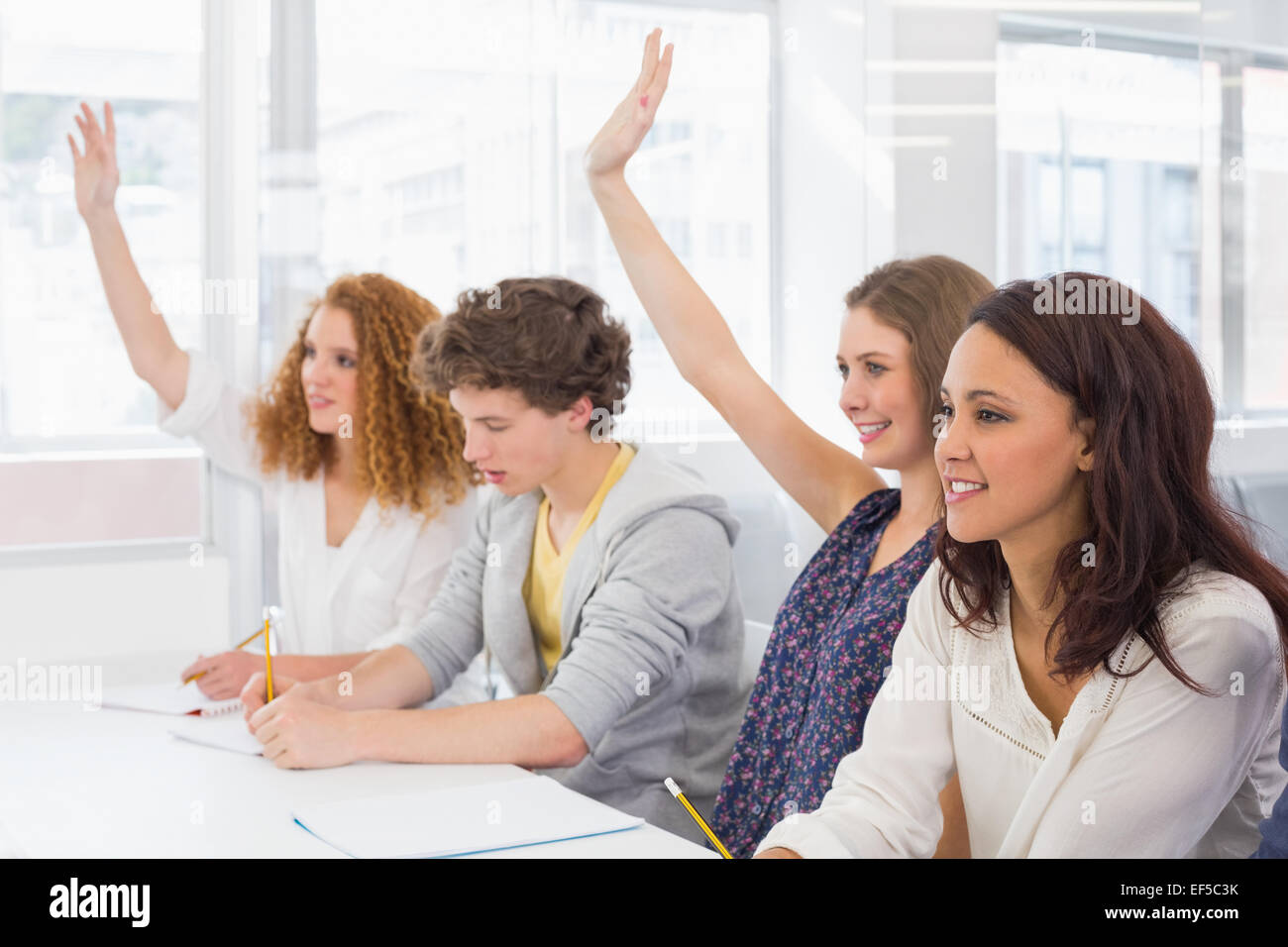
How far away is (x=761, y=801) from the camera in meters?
1.69

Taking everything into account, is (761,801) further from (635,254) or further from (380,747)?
(635,254)

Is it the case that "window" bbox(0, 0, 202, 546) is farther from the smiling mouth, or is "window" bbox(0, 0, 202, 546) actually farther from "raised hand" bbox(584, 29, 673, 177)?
the smiling mouth

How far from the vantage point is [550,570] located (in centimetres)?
192

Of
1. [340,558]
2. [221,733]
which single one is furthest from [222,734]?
[340,558]

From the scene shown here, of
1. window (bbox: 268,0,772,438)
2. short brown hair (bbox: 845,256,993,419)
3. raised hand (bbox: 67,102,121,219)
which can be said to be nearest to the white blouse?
short brown hair (bbox: 845,256,993,419)

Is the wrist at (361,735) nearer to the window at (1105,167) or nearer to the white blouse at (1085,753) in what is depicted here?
the white blouse at (1085,753)

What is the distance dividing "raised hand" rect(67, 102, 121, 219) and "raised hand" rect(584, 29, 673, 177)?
115 cm

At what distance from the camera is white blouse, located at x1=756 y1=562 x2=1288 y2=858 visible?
1065mm

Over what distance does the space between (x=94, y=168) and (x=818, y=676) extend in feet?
5.80

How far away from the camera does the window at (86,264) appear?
261cm

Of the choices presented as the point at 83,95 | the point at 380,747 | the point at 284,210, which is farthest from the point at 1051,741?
the point at 83,95

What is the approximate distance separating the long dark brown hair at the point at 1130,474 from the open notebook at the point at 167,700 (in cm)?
128

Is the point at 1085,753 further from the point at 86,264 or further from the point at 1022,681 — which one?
the point at 86,264

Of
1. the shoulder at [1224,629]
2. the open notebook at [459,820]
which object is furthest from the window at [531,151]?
the shoulder at [1224,629]
